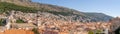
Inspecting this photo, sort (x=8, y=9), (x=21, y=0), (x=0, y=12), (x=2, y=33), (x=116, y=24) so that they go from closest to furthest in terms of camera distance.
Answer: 1. (x=116, y=24)
2. (x=2, y=33)
3. (x=0, y=12)
4. (x=8, y=9)
5. (x=21, y=0)

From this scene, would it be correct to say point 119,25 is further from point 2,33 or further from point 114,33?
point 2,33

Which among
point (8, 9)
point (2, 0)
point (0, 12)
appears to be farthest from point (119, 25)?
point (2, 0)

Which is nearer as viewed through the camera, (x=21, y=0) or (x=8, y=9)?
(x=8, y=9)

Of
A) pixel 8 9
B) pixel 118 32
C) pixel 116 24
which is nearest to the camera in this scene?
pixel 118 32

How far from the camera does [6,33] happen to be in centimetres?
2100

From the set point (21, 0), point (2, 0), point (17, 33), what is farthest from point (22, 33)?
point (21, 0)

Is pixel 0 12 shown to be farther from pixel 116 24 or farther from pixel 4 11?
pixel 116 24

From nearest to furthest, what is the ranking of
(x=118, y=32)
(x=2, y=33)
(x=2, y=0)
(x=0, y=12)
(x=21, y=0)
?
(x=118, y=32)
(x=2, y=33)
(x=0, y=12)
(x=2, y=0)
(x=21, y=0)

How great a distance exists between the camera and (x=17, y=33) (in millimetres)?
21641

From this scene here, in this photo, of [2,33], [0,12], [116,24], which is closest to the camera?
[116,24]

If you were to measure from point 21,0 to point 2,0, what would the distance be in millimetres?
33573

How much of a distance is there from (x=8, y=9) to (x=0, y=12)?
38.7 feet

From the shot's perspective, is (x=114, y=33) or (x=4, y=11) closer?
(x=114, y=33)

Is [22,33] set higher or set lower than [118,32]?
lower
